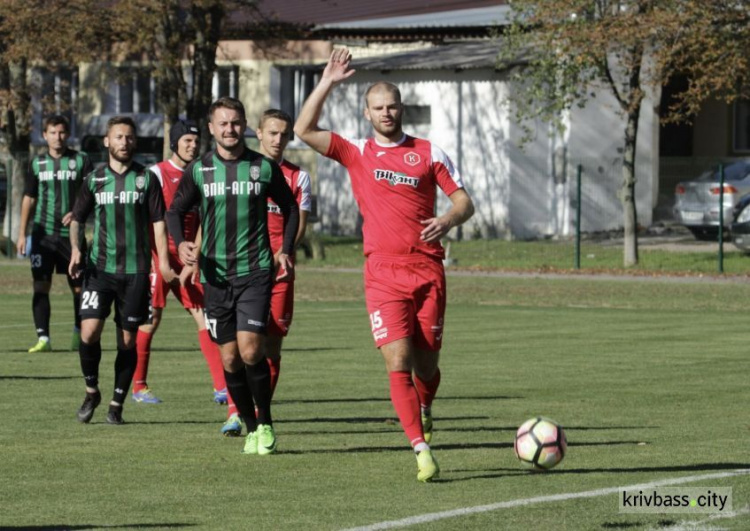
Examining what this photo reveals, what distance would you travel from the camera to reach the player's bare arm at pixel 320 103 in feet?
30.1

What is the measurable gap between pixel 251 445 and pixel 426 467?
164cm

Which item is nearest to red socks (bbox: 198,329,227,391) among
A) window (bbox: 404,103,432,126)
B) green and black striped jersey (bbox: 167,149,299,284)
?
green and black striped jersey (bbox: 167,149,299,284)

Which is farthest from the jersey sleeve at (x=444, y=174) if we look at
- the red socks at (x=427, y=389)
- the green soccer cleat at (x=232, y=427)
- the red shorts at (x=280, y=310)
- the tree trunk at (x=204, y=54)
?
the tree trunk at (x=204, y=54)

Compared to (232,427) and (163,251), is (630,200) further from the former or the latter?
(232,427)

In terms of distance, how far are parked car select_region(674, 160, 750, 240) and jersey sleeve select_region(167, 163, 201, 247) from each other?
84.0ft

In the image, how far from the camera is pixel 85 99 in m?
51.7

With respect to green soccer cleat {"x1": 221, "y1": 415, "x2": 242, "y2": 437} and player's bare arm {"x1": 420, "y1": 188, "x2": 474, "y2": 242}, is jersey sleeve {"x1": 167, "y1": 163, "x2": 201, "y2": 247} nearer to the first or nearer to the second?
green soccer cleat {"x1": 221, "y1": 415, "x2": 242, "y2": 437}

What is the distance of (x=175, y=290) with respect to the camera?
41.4ft

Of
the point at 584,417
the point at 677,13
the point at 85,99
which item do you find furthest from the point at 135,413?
the point at 85,99

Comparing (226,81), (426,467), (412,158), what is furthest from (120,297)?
(226,81)

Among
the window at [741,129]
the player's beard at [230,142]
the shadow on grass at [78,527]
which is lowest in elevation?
the shadow on grass at [78,527]

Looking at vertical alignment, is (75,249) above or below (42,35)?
below

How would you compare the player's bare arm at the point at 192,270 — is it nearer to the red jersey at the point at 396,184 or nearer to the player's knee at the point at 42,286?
the red jersey at the point at 396,184

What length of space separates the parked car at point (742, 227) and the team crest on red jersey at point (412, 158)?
24.3m
